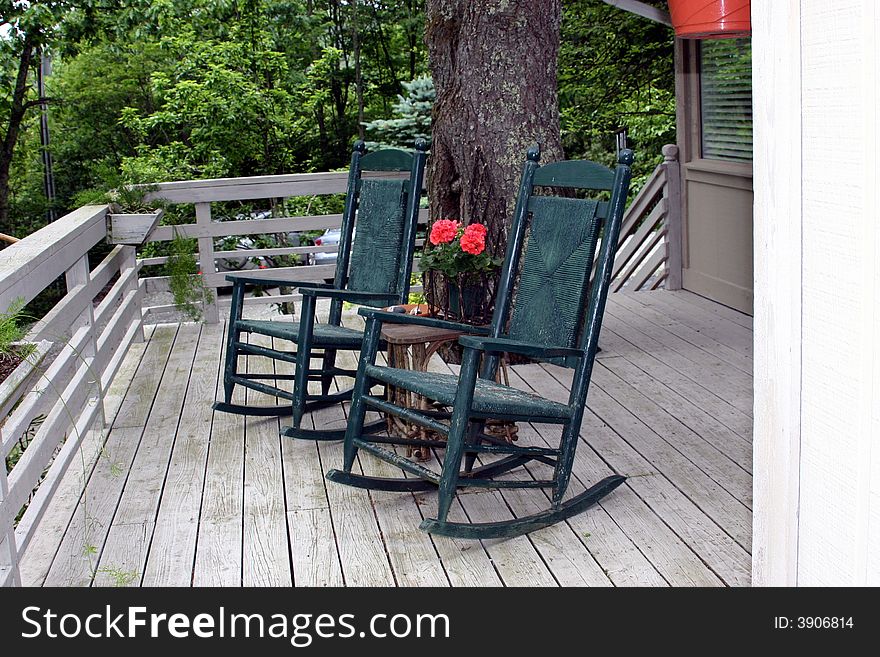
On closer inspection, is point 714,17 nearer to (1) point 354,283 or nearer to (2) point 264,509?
(1) point 354,283

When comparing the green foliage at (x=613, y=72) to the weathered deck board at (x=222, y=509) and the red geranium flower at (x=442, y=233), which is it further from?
the weathered deck board at (x=222, y=509)

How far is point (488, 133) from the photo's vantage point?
4598 millimetres

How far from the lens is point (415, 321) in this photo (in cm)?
319

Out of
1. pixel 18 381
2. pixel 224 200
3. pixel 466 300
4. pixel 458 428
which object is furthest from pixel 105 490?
pixel 224 200

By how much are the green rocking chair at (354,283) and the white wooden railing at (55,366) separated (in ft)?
1.82

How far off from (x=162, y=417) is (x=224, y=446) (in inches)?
20.5

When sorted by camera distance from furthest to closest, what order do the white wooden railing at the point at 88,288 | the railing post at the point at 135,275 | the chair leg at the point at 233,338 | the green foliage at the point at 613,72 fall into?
1. the green foliage at the point at 613,72
2. the railing post at the point at 135,275
3. the chair leg at the point at 233,338
4. the white wooden railing at the point at 88,288

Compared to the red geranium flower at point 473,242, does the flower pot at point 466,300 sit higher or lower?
lower

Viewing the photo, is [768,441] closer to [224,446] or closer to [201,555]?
[201,555]

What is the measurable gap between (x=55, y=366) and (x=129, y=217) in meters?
2.10

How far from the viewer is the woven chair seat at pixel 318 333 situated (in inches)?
142

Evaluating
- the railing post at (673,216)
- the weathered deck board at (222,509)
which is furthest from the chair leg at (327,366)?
the railing post at (673,216)
